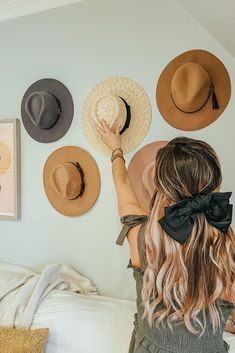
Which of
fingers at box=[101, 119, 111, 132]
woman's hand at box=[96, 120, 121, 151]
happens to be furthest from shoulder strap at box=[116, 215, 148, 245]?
fingers at box=[101, 119, 111, 132]

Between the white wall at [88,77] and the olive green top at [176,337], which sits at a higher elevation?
the white wall at [88,77]

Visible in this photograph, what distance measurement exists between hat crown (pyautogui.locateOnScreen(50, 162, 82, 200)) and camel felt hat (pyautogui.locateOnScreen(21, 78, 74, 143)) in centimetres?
22

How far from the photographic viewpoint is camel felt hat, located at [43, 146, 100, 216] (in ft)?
5.86

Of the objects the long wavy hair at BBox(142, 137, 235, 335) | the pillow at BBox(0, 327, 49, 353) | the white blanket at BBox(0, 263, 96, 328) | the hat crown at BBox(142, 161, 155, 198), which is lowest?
the pillow at BBox(0, 327, 49, 353)

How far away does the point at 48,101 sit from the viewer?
179 cm

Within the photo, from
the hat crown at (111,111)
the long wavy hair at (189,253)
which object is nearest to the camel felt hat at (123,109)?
the hat crown at (111,111)

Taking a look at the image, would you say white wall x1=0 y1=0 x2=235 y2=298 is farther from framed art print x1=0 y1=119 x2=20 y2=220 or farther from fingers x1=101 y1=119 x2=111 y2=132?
fingers x1=101 y1=119 x2=111 y2=132

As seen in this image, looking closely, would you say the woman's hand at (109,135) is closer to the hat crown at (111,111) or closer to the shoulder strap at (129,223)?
the hat crown at (111,111)

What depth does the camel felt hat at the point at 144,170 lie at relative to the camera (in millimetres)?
1642

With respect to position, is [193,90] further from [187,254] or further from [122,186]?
[187,254]

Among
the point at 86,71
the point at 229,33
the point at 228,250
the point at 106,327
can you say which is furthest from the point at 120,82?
the point at 106,327

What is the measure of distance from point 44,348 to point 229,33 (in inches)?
63.2

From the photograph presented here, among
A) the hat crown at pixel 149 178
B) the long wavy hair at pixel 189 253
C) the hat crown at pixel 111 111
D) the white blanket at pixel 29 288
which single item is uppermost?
the hat crown at pixel 111 111

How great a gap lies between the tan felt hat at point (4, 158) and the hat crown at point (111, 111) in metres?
0.71
